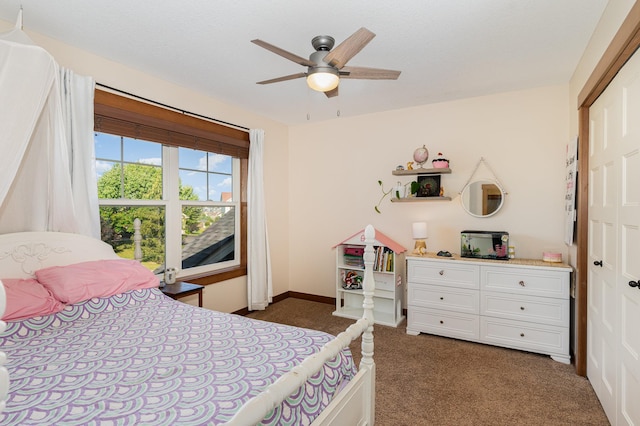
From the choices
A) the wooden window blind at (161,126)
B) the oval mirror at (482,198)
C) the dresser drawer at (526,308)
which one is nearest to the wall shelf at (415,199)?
the oval mirror at (482,198)

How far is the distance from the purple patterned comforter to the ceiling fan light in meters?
1.45

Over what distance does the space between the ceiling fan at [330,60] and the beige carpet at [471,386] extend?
2082 mm

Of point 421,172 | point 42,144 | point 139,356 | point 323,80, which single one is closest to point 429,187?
point 421,172

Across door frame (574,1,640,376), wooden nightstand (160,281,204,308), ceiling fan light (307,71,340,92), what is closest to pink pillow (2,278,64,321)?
wooden nightstand (160,281,204,308)

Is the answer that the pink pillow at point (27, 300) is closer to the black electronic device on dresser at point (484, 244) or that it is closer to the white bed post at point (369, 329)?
the white bed post at point (369, 329)

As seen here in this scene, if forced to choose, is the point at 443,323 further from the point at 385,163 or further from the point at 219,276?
the point at 219,276

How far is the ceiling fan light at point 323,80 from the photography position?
1.94 metres

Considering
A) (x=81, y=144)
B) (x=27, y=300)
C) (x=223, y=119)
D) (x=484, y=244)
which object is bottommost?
(x=27, y=300)

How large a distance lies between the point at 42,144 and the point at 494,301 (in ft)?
11.9

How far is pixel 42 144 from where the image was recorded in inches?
79.1

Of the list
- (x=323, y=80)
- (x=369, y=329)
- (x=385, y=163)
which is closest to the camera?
(x=369, y=329)

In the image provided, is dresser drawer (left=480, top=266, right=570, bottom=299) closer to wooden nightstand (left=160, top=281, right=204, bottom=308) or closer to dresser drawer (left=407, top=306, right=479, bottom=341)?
dresser drawer (left=407, top=306, right=479, bottom=341)

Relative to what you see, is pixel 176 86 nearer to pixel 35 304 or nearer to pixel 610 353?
pixel 35 304

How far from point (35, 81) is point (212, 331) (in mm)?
1608
